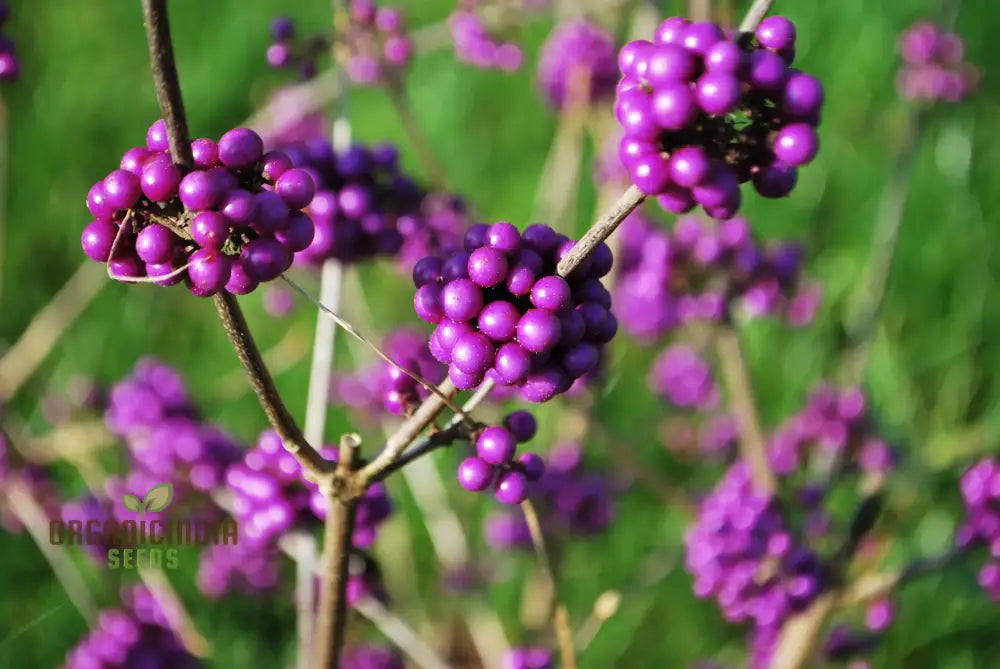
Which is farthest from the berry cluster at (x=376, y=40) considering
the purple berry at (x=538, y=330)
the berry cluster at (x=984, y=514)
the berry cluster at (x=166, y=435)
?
the berry cluster at (x=984, y=514)

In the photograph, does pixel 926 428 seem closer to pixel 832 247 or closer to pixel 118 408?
pixel 832 247

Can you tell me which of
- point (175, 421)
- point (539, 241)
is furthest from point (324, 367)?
point (539, 241)

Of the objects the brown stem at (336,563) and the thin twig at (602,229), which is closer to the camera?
the thin twig at (602,229)

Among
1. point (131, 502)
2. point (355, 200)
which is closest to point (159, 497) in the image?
point (131, 502)

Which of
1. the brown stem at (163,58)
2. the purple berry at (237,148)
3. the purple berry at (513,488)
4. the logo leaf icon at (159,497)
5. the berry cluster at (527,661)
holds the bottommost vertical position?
the berry cluster at (527,661)

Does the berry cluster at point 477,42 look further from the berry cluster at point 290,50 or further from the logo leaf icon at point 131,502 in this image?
the logo leaf icon at point 131,502

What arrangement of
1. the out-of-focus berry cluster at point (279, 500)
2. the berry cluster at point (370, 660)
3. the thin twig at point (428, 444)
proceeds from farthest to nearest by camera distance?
the berry cluster at point (370, 660) → the out-of-focus berry cluster at point (279, 500) → the thin twig at point (428, 444)
